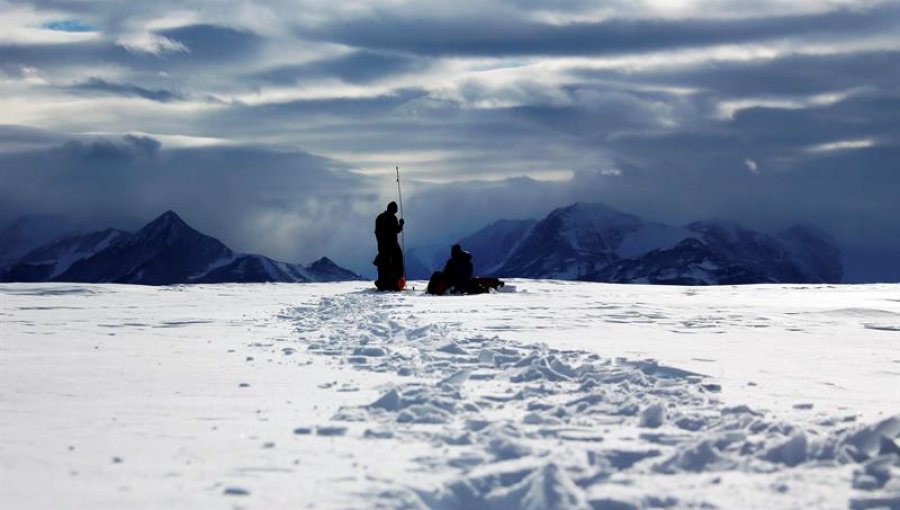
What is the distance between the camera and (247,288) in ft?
90.6

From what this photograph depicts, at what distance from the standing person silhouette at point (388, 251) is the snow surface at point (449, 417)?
1097 cm

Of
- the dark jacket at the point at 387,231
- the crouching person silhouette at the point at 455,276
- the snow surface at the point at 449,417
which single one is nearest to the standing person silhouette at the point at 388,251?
the dark jacket at the point at 387,231

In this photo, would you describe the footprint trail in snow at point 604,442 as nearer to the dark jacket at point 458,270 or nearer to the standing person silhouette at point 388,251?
the dark jacket at point 458,270

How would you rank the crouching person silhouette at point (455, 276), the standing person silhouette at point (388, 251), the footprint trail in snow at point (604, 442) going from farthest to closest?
1. the standing person silhouette at point (388, 251)
2. the crouching person silhouette at point (455, 276)
3. the footprint trail in snow at point (604, 442)

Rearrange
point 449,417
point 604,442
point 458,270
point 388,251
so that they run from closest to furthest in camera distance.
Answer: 1. point 604,442
2. point 449,417
3. point 458,270
4. point 388,251

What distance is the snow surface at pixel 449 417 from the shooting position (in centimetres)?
464

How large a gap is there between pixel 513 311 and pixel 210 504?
13.0 meters

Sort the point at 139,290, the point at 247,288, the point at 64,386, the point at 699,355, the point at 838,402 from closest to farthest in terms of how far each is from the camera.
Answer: the point at 838,402
the point at 64,386
the point at 699,355
the point at 139,290
the point at 247,288

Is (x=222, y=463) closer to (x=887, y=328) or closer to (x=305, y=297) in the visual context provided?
(x=887, y=328)

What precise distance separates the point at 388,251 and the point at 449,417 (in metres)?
18.4

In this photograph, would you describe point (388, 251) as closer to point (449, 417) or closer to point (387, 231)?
point (387, 231)

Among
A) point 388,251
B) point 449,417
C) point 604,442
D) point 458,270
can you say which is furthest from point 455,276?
point 604,442

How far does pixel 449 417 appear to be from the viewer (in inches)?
252

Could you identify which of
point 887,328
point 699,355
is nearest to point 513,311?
point 887,328
